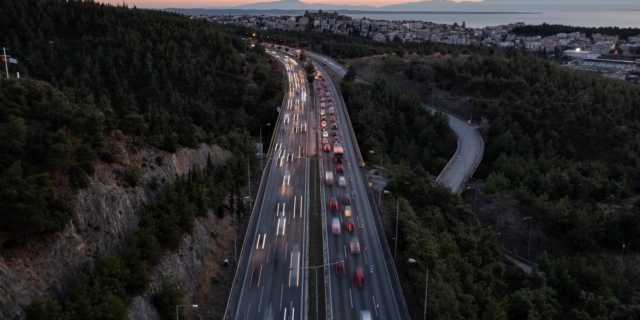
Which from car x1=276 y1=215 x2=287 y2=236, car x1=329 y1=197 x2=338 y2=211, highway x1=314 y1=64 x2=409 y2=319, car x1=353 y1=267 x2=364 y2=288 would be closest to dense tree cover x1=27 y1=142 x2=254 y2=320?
car x1=276 y1=215 x2=287 y2=236

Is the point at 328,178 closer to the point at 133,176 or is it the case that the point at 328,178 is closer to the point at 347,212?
the point at 347,212

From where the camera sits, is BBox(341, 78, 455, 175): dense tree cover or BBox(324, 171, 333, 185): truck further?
BBox(341, 78, 455, 175): dense tree cover

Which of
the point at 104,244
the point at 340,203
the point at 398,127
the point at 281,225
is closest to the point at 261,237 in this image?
the point at 281,225

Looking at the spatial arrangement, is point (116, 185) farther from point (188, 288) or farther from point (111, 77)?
point (111, 77)

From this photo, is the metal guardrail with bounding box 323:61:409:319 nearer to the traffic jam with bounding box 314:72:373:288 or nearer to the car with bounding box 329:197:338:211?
the traffic jam with bounding box 314:72:373:288

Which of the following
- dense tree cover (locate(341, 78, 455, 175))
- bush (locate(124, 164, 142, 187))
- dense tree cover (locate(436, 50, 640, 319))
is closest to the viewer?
bush (locate(124, 164, 142, 187))

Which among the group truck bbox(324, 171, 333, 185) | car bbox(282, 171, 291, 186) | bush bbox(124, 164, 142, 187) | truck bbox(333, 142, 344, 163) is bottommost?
car bbox(282, 171, 291, 186)

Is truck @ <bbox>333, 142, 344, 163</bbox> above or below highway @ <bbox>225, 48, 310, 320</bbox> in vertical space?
above
